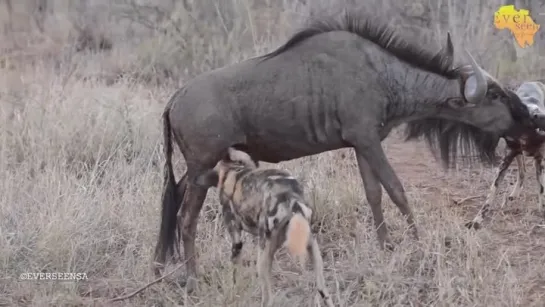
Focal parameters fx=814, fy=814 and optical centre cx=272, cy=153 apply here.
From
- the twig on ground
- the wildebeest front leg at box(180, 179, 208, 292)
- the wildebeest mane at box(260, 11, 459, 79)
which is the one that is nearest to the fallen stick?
the wildebeest front leg at box(180, 179, 208, 292)

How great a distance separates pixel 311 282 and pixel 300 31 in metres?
1.68

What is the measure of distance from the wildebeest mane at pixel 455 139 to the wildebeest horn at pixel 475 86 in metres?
0.37

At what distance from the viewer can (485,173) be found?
738 centimetres

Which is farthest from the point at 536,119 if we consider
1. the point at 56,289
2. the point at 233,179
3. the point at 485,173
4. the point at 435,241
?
the point at 56,289

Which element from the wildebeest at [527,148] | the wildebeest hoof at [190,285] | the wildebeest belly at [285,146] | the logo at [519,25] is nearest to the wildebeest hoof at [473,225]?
the wildebeest at [527,148]

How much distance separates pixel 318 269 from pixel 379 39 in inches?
71.6

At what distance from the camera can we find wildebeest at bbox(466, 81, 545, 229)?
582 centimetres

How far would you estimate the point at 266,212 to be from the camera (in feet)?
14.2

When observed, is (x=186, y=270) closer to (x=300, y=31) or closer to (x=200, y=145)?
(x=200, y=145)

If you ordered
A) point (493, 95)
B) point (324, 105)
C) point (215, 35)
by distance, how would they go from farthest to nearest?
point (215, 35) < point (493, 95) < point (324, 105)

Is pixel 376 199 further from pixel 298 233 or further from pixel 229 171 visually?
pixel 298 233

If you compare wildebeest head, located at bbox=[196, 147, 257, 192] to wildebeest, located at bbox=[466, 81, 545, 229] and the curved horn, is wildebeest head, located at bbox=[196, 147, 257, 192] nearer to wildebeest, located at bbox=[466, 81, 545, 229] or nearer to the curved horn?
the curved horn

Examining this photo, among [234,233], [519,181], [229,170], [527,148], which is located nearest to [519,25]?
[519,181]

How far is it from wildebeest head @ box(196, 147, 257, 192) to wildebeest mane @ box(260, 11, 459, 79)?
32.6 inches
